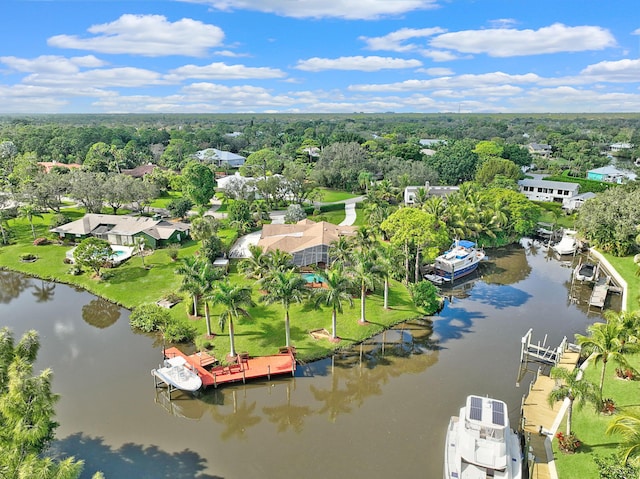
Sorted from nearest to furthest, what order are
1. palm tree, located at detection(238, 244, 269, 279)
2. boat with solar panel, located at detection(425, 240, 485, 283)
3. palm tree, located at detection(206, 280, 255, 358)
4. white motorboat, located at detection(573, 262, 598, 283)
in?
palm tree, located at detection(206, 280, 255, 358) → palm tree, located at detection(238, 244, 269, 279) → white motorboat, located at detection(573, 262, 598, 283) → boat with solar panel, located at detection(425, 240, 485, 283)

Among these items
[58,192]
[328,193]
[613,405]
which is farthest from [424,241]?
[58,192]

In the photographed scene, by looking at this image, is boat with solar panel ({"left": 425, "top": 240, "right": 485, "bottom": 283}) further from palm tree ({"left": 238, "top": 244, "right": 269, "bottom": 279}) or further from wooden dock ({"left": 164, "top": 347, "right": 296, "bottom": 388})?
wooden dock ({"left": 164, "top": 347, "right": 296, "bottom": 388})

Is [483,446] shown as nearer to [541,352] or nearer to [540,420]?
[540,420]

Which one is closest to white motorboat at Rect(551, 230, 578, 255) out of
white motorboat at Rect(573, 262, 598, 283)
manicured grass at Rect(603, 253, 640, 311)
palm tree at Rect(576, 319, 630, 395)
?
manicured grass at Rect(603, 253, 640, 311)

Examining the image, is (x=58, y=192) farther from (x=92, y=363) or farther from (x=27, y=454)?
(x=27, y=454)

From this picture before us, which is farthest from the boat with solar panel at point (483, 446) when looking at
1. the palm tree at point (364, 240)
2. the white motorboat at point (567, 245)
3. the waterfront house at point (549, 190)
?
the waterfront house at point (549, 190)

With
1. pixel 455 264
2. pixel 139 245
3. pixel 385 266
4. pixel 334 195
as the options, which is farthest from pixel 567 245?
pixel 139 245
